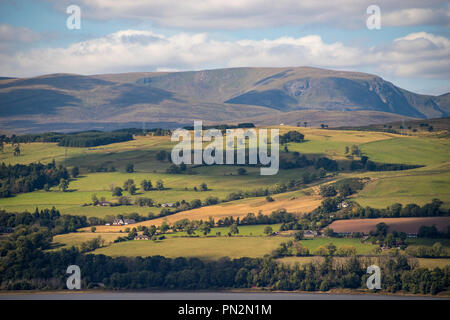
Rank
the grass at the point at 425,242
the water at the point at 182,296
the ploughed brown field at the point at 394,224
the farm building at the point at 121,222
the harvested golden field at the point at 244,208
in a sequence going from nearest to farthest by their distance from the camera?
the water at the point at 182,296, the grass at the point at 425,242, the ploughed brown field at the point at 394,224, the harvested golden field at the point at 244,208, the farm building at the point at 121,222

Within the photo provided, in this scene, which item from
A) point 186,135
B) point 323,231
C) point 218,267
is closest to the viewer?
point 218,267

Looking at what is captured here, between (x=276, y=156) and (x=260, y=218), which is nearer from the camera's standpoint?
(x=260, y=218)

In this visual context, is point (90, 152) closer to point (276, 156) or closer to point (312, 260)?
point (276, 156)

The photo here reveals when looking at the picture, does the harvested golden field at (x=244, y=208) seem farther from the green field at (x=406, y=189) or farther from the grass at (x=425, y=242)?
the grass at (x=425, y=242)

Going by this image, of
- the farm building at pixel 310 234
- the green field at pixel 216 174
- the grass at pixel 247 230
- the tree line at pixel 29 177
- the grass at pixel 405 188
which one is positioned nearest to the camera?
the farm building at pixel 310 234

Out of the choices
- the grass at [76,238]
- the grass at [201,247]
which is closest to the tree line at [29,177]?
the grass at [76,238]

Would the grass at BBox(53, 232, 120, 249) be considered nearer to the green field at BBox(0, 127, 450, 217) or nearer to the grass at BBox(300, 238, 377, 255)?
the green field at BBox(0, 127, 450, 217)

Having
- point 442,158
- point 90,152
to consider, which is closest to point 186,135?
point 90,152

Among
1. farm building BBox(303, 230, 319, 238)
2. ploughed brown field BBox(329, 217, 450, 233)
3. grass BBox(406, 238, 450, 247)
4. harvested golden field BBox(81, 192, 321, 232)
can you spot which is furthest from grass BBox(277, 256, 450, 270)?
harvested golden field BBox(81, 192, 321, 232)
